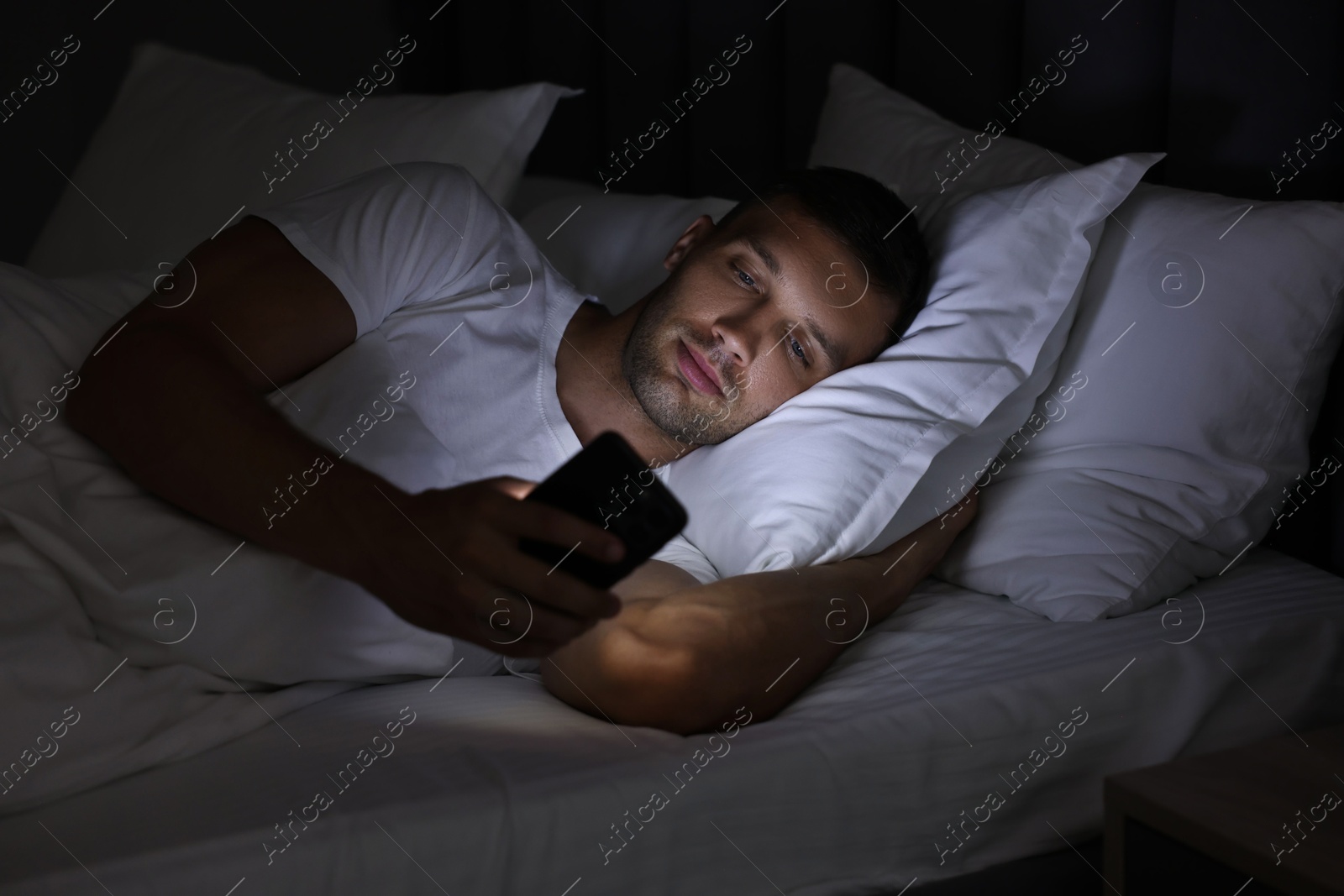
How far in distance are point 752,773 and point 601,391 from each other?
1.84 ft

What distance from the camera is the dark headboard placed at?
3.72 feet

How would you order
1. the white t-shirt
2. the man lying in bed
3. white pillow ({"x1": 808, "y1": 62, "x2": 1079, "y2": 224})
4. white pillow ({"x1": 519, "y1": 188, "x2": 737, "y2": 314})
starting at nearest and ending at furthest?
1. the man lying in bed
2. the white t-shirt
3. white pillow ({"x1": 808, "y1": 62, "x2": 1079, "y2": 224})
4. white pillow ({"x1": 519, "y1": 188, "x2": 737, "y2": 314})

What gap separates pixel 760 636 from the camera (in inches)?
35.8

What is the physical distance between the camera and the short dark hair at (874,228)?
47.1 inches

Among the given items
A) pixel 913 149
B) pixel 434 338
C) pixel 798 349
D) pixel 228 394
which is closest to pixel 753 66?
pixel 913 149

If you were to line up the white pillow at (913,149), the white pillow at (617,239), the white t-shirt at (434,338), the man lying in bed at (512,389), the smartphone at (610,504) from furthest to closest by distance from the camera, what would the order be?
the white pillow at (617,239) < the white pillow at (913,149) < the white t-shirt at (434,338) < the man lying in bed at (512,389) < the smartphone at (610,504)

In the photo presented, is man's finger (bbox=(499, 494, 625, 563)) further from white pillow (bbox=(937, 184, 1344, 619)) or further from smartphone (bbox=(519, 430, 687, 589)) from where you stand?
white pillow (bbox=(937, 184, 1344, 619))

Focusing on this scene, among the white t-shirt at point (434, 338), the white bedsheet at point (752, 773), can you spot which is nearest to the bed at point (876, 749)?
the white bedsheet at point (752, 773)

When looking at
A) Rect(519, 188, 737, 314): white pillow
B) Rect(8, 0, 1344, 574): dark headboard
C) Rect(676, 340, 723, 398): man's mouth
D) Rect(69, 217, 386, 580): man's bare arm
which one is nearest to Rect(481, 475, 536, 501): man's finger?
Rect(69, 217, 386, 580): man's bare arm

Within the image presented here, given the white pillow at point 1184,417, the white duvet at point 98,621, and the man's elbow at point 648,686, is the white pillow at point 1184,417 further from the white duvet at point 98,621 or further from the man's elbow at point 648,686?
the white duvet at point 98,621

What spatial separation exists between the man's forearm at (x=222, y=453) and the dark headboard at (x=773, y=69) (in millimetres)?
1006

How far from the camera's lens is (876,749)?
2.77 feet

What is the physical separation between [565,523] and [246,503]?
0.32m

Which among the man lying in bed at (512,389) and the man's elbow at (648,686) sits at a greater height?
the man lying in bed at (512,389)
